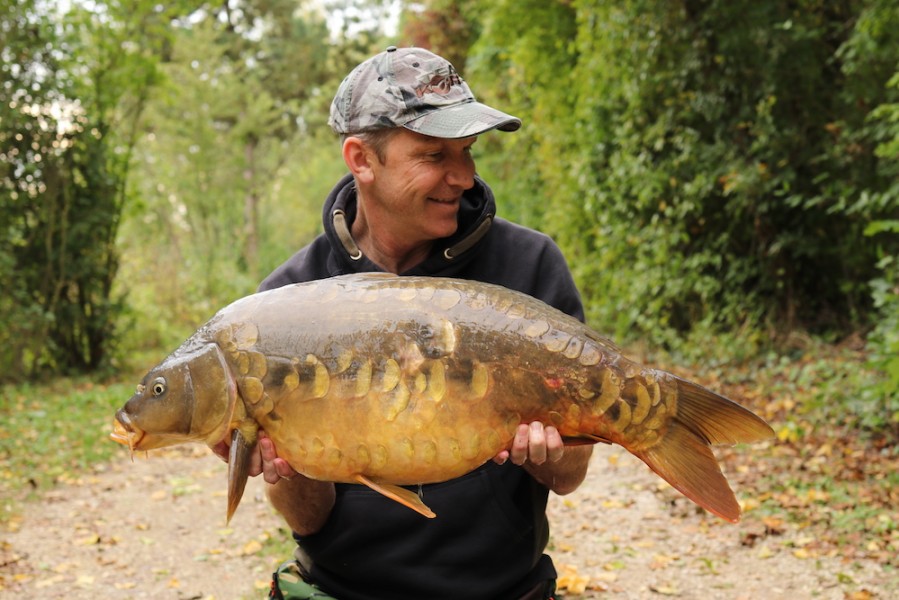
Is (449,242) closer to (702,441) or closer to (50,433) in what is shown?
(702,441)

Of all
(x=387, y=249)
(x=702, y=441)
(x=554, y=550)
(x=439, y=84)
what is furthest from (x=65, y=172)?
(x=702, y=441)

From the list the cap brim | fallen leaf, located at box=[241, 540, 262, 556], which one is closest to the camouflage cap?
the cap brim

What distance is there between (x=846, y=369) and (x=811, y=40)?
8.53 feet

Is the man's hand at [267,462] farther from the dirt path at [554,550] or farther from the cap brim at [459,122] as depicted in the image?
the dirt path at [554,550]

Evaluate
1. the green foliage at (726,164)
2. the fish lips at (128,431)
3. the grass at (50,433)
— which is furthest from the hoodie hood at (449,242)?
the green foliage at (726,164)

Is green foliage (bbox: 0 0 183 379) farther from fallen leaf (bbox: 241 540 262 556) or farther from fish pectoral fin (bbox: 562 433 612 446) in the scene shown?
fish pectoral fin (bbox: 562 433 612 446)

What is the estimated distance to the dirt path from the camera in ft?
13.7

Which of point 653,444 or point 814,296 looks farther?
point 814,296

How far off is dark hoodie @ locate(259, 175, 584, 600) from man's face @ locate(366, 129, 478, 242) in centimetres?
13

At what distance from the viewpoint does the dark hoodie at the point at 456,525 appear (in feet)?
7.61

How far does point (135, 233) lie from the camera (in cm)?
2094

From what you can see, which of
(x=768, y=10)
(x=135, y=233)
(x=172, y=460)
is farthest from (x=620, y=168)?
(x=135, y=233)

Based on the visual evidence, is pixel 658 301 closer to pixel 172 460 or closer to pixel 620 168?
pixel 620 168

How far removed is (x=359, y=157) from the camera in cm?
233
